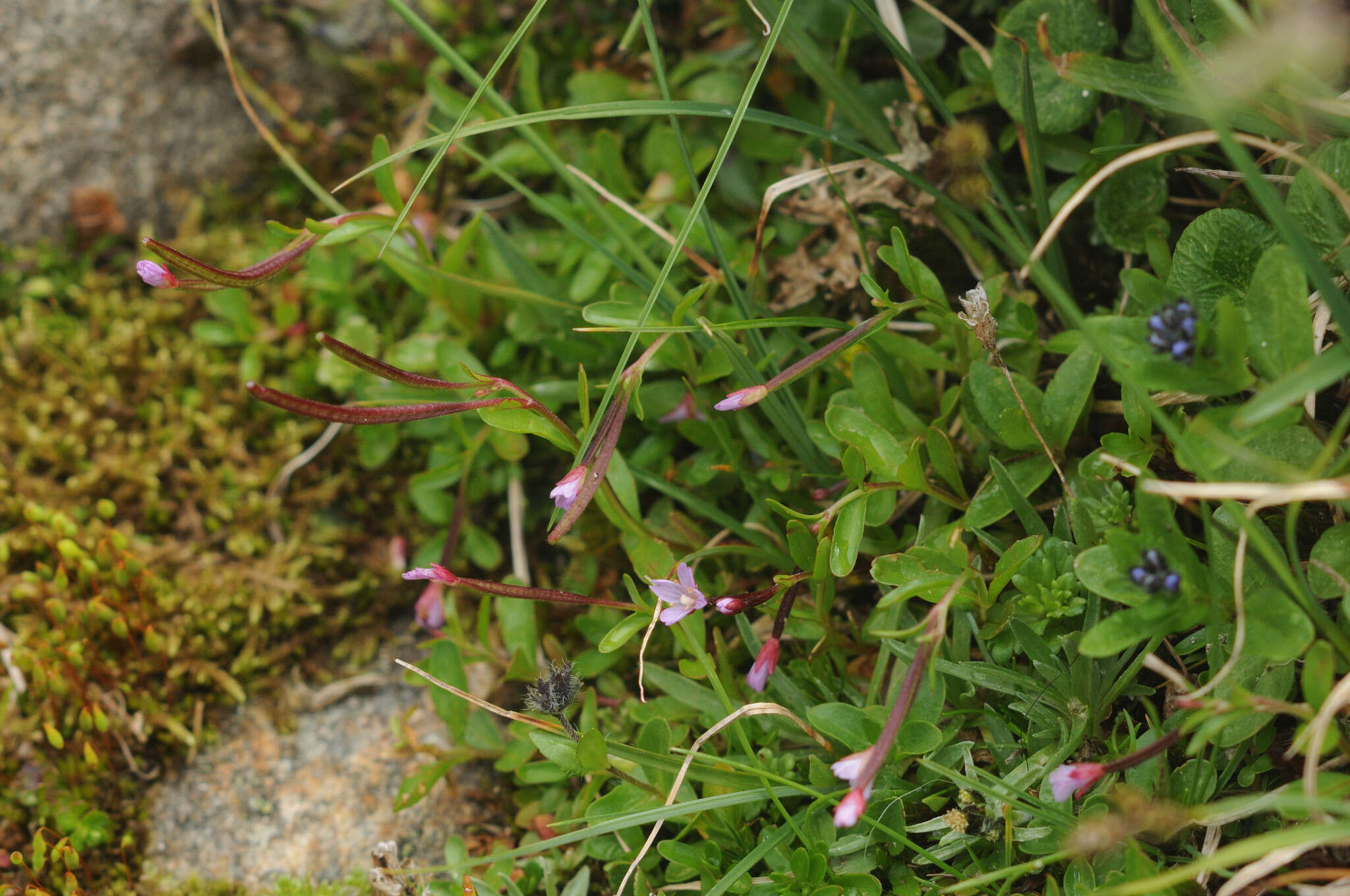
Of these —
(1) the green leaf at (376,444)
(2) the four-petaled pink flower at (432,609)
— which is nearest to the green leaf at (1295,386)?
(2) the four-petaled pink flower at (432,609)

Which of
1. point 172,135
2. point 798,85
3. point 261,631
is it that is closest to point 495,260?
point 798,85

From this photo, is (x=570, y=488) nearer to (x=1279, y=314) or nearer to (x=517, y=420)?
(x=517, y=420)

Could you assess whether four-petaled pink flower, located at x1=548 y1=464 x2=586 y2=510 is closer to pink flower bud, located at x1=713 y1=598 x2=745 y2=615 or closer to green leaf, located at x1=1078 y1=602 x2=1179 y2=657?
pink flower bud, located at x1=713 y1=598 x2=745 y2=615

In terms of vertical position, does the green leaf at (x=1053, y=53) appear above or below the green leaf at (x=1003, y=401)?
above

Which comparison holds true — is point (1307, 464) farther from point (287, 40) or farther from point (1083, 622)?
point (287, 40)

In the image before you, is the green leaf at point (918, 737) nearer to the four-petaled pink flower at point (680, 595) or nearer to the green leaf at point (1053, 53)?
the four-petaled pink flower at point (680, 595)

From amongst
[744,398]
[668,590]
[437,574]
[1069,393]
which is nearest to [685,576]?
[668,590]
